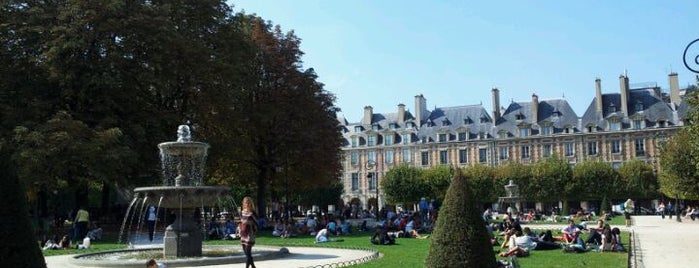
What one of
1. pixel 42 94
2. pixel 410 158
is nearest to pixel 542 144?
pixel 410 158

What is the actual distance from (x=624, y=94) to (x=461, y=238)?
72.0 m

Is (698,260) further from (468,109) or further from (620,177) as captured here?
(468,109)

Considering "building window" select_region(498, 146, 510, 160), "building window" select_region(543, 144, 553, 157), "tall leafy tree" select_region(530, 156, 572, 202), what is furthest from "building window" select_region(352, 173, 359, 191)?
"tall leafy tree" select_region(530, 156, 572, 202)

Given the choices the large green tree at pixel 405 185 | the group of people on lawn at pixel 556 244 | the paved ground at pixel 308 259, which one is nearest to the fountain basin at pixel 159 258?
the paved ground at pixel 308 259

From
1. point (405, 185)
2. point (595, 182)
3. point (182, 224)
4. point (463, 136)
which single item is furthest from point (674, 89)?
point (182, 224)

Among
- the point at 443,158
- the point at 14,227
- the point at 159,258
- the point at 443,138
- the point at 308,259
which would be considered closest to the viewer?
the point at 14,227

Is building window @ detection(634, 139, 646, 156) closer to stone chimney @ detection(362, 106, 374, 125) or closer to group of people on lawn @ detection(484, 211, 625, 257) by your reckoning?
stone chimney @ detection(362, 106, 374, 125)

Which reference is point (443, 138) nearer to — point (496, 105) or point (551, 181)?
point (496, 105)

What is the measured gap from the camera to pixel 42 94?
30.1m

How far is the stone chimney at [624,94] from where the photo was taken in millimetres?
75875

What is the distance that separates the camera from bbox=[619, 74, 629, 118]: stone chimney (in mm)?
75875

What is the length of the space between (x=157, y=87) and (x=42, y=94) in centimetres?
464

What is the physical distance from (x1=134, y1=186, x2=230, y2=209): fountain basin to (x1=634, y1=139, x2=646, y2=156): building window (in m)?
66.5

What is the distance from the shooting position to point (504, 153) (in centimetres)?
8100
